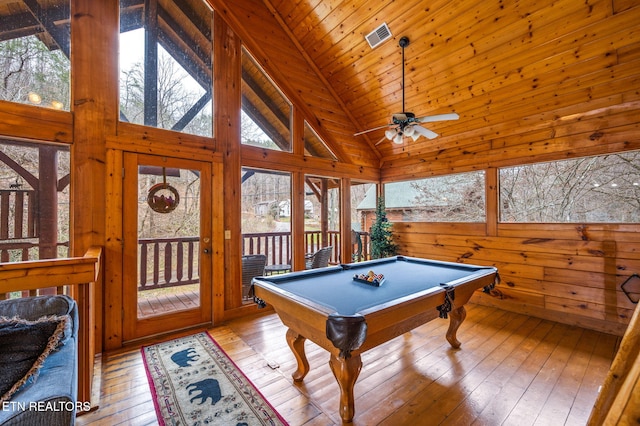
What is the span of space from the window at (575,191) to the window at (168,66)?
14.7 ft

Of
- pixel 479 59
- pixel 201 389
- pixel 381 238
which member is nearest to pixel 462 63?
pixel 479 59

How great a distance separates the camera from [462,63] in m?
3.58

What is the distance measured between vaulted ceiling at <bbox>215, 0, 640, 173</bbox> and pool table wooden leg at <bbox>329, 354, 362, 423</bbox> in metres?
3.77

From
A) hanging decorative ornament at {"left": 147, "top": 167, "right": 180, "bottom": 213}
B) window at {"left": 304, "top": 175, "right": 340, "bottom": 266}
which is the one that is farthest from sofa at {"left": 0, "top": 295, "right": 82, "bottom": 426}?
window at {"left": 304, "top": 175, "right": 340, "bottom": 266}

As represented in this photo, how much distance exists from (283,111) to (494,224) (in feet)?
12.4

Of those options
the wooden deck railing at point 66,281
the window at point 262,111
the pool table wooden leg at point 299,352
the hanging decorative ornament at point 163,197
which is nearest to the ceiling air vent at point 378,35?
the window at point 262,111

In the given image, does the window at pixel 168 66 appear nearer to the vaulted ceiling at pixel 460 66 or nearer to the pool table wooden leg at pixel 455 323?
the vaulted ceiling at pixel 460 66

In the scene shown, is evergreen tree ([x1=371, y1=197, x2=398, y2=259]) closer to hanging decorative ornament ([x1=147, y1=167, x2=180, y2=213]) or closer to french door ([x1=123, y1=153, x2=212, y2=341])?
french door ([x1=123, y1=153, x2=212, y2=341])

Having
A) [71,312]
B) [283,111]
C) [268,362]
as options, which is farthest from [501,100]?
[71,312]

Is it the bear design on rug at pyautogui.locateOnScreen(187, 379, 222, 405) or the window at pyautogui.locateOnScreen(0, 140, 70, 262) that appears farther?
the window at pyautogui.locateOnScreen(0, 140, 70, 262)

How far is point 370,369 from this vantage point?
8.30 ft

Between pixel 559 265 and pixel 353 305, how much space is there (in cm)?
341

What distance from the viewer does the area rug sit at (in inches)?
75.3

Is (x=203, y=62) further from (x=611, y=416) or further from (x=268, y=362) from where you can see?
(x=611, y=416)
